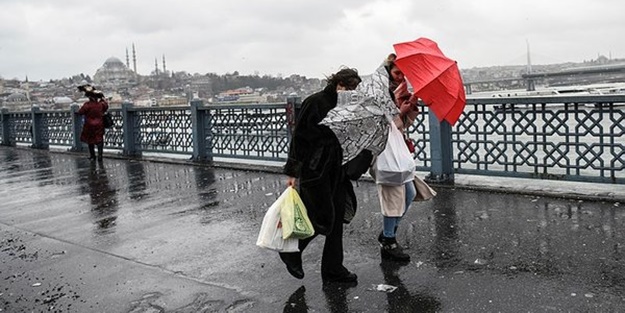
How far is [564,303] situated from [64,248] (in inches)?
190

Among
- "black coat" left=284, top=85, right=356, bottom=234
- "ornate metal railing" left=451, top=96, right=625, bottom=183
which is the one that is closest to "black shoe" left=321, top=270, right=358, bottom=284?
"black coat" left=284, top=85, right=356, bottom=234

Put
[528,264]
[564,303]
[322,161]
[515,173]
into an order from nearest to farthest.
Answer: [564,303]
[322,161]
[528,264]
[515,173]

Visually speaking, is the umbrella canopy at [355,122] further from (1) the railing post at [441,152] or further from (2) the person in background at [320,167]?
(1) the railing post at [441,152]

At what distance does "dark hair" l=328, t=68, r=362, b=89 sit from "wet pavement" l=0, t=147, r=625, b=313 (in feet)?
5.04

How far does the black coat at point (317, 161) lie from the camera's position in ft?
14.0

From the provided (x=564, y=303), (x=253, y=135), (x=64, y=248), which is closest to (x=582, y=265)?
(x=564, y=303)

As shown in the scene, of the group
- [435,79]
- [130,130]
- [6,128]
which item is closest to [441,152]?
[435,79]

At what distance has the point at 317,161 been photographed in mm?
4246

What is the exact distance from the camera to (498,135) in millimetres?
7895

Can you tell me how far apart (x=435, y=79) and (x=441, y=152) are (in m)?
3.79

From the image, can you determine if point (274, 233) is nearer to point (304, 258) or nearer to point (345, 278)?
point (345, 278)

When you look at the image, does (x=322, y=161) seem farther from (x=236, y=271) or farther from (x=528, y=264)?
(x=528, y=264)

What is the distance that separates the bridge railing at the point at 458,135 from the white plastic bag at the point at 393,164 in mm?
3127

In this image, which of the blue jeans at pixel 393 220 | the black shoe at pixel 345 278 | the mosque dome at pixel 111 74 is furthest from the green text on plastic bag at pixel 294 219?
the mosque dome at pixel 111 74
